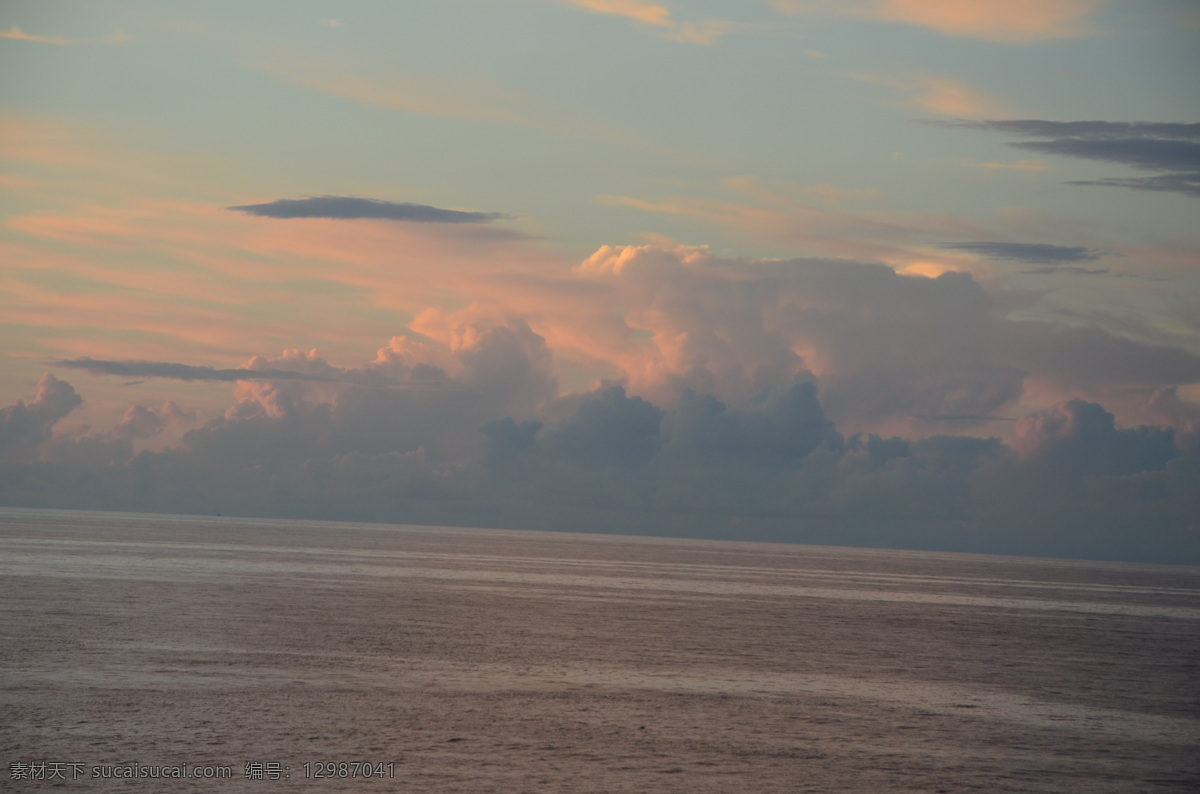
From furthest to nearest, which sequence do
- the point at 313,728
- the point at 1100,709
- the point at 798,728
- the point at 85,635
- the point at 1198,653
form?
the point at 1198,653, the point at 85,635, the point at 1100,709, the point at 798,728, the point at 313,728

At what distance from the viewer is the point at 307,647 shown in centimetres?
4931

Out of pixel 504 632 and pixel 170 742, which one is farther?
pixel 504 632

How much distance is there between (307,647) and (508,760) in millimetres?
23727

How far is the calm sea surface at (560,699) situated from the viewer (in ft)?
91.1

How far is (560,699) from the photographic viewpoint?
37.8 meters

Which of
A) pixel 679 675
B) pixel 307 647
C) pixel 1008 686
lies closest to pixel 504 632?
pixel 307 647

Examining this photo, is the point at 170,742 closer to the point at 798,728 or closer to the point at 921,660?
the point at 798,728

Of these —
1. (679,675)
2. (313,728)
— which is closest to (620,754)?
(313,728)

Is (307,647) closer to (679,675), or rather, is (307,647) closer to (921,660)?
(679,675)

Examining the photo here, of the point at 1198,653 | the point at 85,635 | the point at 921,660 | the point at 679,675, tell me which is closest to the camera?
the point at 679,675

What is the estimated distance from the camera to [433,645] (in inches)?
2052

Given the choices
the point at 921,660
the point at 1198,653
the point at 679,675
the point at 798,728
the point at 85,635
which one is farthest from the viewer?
the point at 1198,653

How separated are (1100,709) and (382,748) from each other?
28.3 meters

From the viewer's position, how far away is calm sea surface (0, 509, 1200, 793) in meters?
27.8
